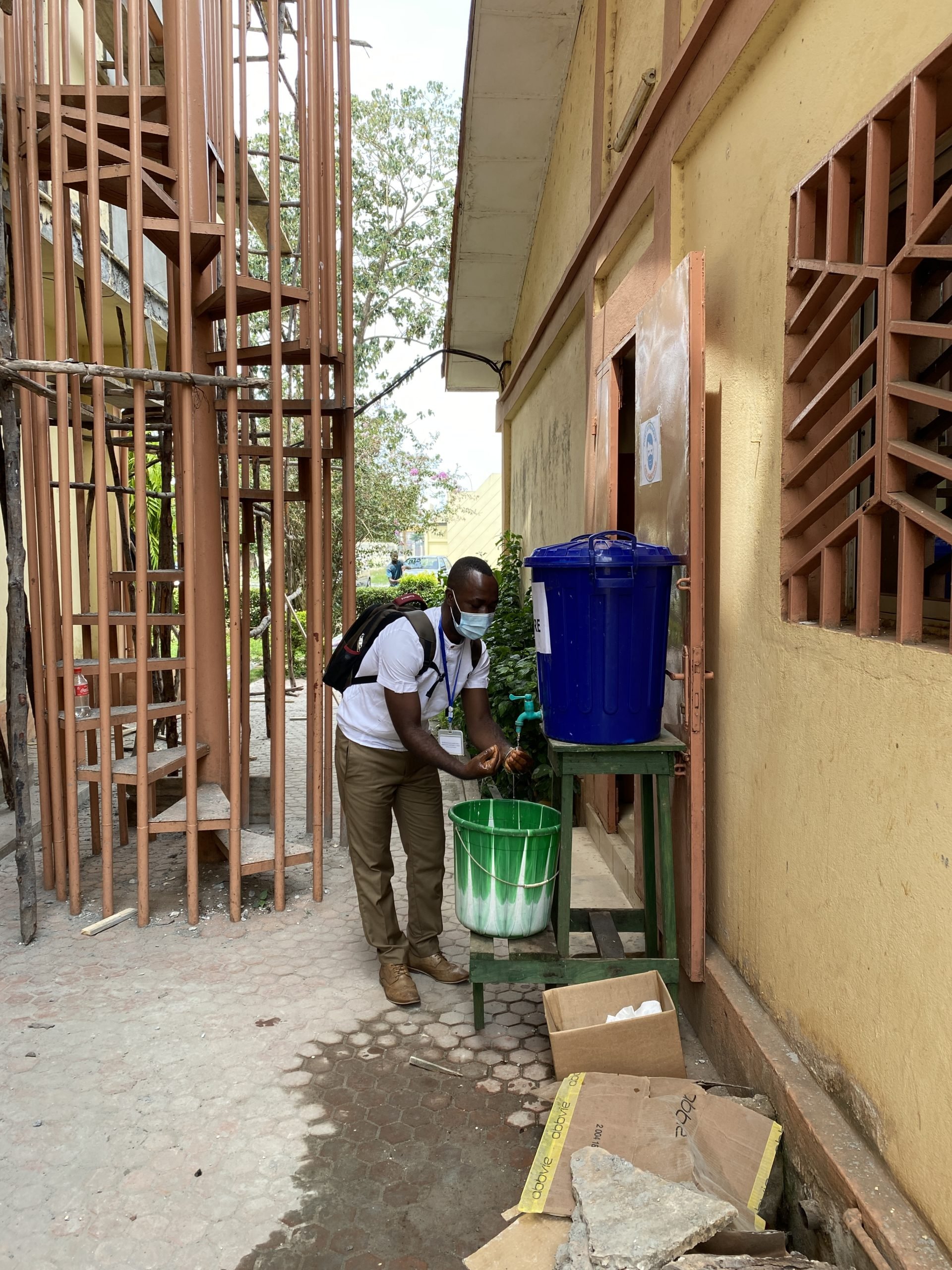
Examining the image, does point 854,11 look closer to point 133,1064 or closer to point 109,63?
point 133,1064

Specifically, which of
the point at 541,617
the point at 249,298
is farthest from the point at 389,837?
the point at 249,298

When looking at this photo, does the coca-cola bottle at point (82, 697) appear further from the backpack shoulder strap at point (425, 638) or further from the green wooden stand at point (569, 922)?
the green wooden stand at point (569, 922)

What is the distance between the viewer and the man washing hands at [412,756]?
3.53 m

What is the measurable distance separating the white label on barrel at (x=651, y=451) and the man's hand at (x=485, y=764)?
1299 mm

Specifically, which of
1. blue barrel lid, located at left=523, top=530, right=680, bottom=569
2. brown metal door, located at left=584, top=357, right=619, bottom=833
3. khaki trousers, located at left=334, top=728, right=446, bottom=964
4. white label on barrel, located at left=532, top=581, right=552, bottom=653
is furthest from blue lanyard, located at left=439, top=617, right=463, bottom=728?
Answer: brown metal door, located at left=584, top=357, right=619, bottom=833

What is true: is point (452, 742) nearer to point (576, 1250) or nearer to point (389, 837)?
point (389, 837)

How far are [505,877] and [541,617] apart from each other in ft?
3.05

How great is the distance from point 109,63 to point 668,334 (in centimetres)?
470

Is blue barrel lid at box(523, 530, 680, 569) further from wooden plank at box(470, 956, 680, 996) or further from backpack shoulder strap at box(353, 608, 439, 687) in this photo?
wooden plank at box(470, 956, 680, 996)

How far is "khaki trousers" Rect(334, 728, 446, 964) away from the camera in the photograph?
383 centimetres

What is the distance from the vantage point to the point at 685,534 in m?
3.36

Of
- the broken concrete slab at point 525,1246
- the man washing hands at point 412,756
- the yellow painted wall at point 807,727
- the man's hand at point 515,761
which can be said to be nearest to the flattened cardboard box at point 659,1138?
the broken concrete slab at point 525,1246

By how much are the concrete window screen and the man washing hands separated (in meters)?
1.29

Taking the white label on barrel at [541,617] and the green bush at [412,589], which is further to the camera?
the green bush at [412,589]
